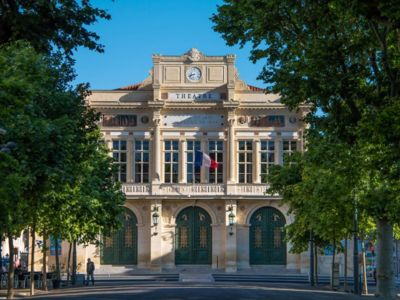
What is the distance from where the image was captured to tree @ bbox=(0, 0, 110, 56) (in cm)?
2917

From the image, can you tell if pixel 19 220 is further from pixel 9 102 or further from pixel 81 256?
pixel 81 256

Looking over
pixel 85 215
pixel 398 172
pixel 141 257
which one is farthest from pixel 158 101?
pixel 398 172

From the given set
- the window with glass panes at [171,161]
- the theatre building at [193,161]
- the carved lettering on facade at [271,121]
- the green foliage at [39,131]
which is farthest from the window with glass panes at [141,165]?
the green foliage at [39,131]

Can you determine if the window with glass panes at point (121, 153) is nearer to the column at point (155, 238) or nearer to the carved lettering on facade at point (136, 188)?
the carved lettering on facade at point (136, 188)

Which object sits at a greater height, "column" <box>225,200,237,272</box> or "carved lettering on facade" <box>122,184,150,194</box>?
"carved lettering on facade" <box>122,184,150,194</box>

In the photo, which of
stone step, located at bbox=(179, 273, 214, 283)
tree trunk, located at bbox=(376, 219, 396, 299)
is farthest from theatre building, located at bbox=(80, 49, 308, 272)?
tree trunk, located at bbox=(376, 219, 396, 299)

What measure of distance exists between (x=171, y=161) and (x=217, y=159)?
3621mm

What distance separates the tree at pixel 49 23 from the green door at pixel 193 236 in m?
39.9

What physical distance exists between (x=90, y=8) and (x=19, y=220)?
9.73m

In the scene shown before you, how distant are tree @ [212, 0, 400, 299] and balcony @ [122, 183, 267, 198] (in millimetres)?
38277

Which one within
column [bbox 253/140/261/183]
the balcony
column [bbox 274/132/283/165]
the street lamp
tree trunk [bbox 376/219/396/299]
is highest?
column [bbox 274/132/283/165]

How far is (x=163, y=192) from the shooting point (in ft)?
227

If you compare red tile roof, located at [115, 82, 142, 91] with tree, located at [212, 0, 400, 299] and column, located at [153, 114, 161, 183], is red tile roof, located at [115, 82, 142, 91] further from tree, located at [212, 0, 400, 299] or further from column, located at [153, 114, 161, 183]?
tree, located at [212, 0, 400, 299]

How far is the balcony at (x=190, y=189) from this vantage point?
68.9 meters
